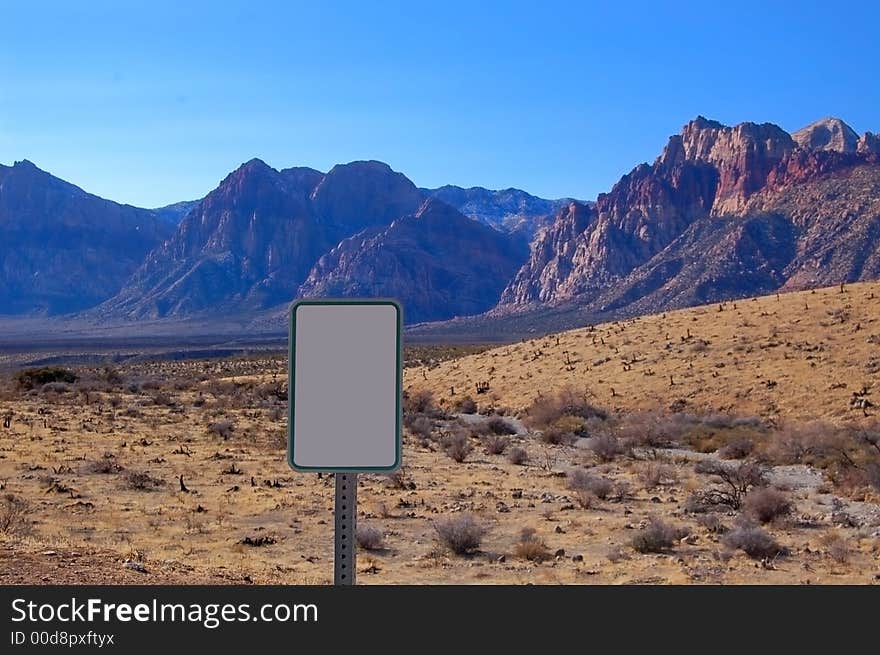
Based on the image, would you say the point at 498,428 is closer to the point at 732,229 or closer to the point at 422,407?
the point at 422,407

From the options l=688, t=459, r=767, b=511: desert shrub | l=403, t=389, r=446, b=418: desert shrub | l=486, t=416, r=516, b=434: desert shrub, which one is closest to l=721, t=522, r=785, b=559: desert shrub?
l=688, t=459, r=767, b=511: desert shrub

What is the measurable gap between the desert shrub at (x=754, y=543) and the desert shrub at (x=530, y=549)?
102 inches

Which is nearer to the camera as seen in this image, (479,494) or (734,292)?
(479,494)

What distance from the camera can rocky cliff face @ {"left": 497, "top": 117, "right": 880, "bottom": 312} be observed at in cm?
13362

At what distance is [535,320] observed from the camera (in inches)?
6009

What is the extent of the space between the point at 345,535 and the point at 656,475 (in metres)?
16.4

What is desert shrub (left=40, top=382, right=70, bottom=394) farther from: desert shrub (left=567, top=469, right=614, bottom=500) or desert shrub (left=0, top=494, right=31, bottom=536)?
desert shrub (left=567, top=469, right=614, bottom=500)

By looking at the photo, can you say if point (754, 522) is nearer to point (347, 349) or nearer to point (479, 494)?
point (479, 494)

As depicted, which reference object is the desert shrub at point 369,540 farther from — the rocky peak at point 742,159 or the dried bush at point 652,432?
the rocky peak at point 742,159

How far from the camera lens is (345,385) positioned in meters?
5.01

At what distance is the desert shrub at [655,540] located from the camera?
13740mm

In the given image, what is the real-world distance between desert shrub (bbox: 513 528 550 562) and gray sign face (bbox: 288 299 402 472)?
8882mm
